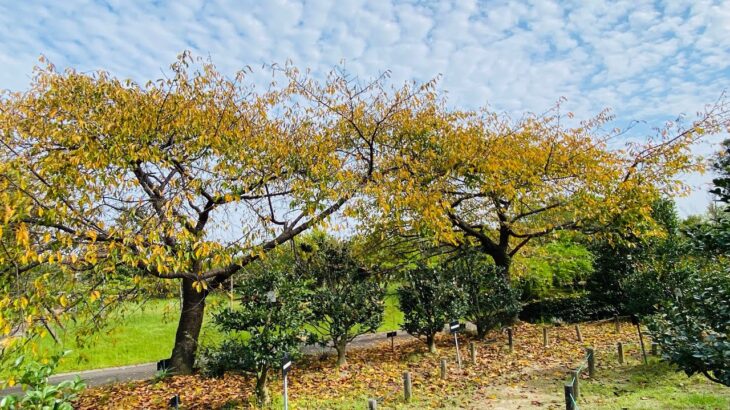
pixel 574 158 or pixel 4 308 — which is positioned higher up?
pixel 574 158

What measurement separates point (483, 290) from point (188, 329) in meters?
6.71

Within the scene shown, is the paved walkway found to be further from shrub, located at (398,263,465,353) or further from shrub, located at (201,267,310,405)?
shrub, located at (201,267,310,405)

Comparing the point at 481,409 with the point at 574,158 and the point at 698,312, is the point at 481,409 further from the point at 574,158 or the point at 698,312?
the point at 574,158

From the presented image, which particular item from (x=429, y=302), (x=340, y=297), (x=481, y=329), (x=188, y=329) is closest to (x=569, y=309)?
(x=481, y=329)

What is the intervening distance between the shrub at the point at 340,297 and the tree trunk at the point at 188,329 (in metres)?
2.18

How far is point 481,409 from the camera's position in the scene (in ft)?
18.1

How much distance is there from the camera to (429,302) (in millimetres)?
9234

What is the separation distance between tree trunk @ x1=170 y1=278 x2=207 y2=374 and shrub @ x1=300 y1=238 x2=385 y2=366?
85.7 inches

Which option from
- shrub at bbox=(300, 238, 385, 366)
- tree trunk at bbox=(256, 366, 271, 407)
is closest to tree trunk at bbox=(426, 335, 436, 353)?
shrub at bbox=(300, 238, 385, 366)

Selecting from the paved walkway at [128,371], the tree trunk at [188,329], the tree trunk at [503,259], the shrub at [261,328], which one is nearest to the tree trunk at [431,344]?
the paved walkway at [128,371]

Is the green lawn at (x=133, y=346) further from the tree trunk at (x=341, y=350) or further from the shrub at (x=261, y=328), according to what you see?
the shrub at (x=261, y=328)

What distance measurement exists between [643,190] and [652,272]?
185 centimetres

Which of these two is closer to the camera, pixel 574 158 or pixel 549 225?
pixel 574 158

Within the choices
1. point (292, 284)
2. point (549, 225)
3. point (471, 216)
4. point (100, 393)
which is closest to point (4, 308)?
point (292, 284)
